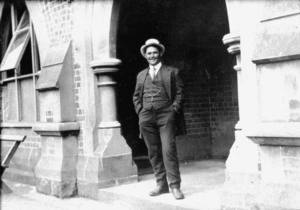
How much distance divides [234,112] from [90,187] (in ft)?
13.0

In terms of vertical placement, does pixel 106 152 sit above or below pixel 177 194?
above

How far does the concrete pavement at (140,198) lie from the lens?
507 centimetres

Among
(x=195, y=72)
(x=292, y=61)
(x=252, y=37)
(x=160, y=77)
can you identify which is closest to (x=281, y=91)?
(x=292, y=61)

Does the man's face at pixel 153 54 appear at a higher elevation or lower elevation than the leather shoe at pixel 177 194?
higher

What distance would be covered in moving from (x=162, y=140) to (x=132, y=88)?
11.4 ft

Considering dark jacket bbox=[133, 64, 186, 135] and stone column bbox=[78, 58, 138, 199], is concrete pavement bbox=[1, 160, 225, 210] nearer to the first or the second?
stone column bbox=[78, 58, 138, 199]

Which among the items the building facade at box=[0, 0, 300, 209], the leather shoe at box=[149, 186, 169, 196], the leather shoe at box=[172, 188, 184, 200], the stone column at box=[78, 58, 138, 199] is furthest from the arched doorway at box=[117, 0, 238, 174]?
the leather shoe at box=[172, 188, 184, 200]

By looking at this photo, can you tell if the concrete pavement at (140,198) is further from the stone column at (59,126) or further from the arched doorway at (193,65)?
the arched doorway at (193,65)

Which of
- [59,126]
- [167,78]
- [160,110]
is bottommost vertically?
[59,126]

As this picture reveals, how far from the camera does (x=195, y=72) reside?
30.5 feet

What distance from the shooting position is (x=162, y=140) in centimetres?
530

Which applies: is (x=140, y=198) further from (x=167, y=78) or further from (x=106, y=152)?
(x=167, y=78)

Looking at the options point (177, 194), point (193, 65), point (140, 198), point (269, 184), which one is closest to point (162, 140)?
point (177, 194)

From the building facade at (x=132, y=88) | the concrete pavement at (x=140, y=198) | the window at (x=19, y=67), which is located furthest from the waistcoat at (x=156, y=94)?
the window at (x=19, y=67)
